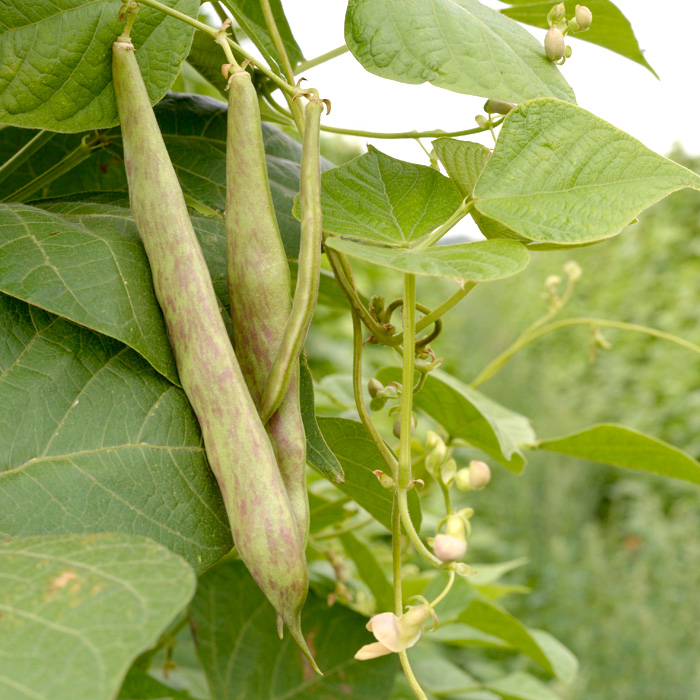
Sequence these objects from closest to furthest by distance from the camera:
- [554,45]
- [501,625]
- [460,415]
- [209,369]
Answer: [209,369]
[554,45]
[460,415]
[501,625]

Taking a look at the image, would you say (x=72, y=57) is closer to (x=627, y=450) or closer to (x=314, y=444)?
(x=314, y=444)

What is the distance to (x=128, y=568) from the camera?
279 mm

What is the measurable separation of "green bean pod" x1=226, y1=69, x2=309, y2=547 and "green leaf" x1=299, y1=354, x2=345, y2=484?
1.1 inches

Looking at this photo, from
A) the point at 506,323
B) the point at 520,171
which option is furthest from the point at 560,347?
the point at 520,171

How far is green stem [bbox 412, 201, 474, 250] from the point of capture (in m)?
0.43

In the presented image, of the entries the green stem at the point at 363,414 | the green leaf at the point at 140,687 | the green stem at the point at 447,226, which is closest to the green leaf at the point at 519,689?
the green leaf at the point at 140,687

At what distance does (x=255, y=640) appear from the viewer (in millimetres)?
728

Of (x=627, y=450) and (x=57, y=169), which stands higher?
(x=57, y=169)

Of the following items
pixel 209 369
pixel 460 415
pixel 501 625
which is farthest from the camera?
pixel 501 625

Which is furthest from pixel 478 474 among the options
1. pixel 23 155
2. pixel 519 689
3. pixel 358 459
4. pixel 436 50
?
pixel 519 689

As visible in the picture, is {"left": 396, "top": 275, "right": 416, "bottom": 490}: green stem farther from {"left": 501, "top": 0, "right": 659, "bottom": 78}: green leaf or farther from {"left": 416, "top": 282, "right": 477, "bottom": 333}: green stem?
{"left": 501, "top": 0, "right": 659, "bottom": 78}: green leaf

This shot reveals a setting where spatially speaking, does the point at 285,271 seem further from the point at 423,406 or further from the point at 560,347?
the point at 560,347

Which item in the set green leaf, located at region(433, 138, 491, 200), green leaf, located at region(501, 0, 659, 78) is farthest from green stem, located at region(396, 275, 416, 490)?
green leaf, located at region(501, 0, 659, 78)

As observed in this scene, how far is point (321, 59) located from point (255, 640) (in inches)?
21.6
